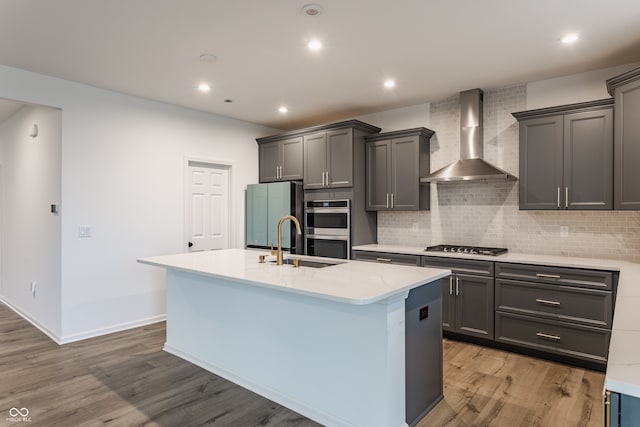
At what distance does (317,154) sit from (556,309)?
3098 mm

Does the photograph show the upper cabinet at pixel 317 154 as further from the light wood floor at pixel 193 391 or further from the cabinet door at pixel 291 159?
the light wood floor at pixel 193 391

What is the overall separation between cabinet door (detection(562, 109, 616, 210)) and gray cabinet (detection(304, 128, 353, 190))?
2213mm

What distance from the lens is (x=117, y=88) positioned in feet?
13.3

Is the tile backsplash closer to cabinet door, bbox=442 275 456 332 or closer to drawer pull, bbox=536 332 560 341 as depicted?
cabinet door, bbox=442 275 456 332

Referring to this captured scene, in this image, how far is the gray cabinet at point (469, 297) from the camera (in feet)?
11.9

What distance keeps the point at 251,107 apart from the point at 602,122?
3671 mm

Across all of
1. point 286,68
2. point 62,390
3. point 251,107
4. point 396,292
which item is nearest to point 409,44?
point 286,68

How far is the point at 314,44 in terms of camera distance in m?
3.00

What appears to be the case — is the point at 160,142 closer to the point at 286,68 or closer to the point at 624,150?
the point at 286,68

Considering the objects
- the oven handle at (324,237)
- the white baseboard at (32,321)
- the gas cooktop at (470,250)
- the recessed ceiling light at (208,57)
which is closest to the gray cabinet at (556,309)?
the gas cooktop at (470,250)

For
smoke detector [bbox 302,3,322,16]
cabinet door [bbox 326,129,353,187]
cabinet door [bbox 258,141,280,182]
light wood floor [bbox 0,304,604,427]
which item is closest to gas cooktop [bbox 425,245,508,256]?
light wood floor [bbox 0,304,604,427]

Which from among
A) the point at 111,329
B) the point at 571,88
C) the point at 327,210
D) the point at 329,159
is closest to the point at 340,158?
the point at 329,159

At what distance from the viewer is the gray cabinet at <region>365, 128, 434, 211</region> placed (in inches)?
174

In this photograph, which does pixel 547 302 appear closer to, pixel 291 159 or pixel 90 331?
pixel 291 159
